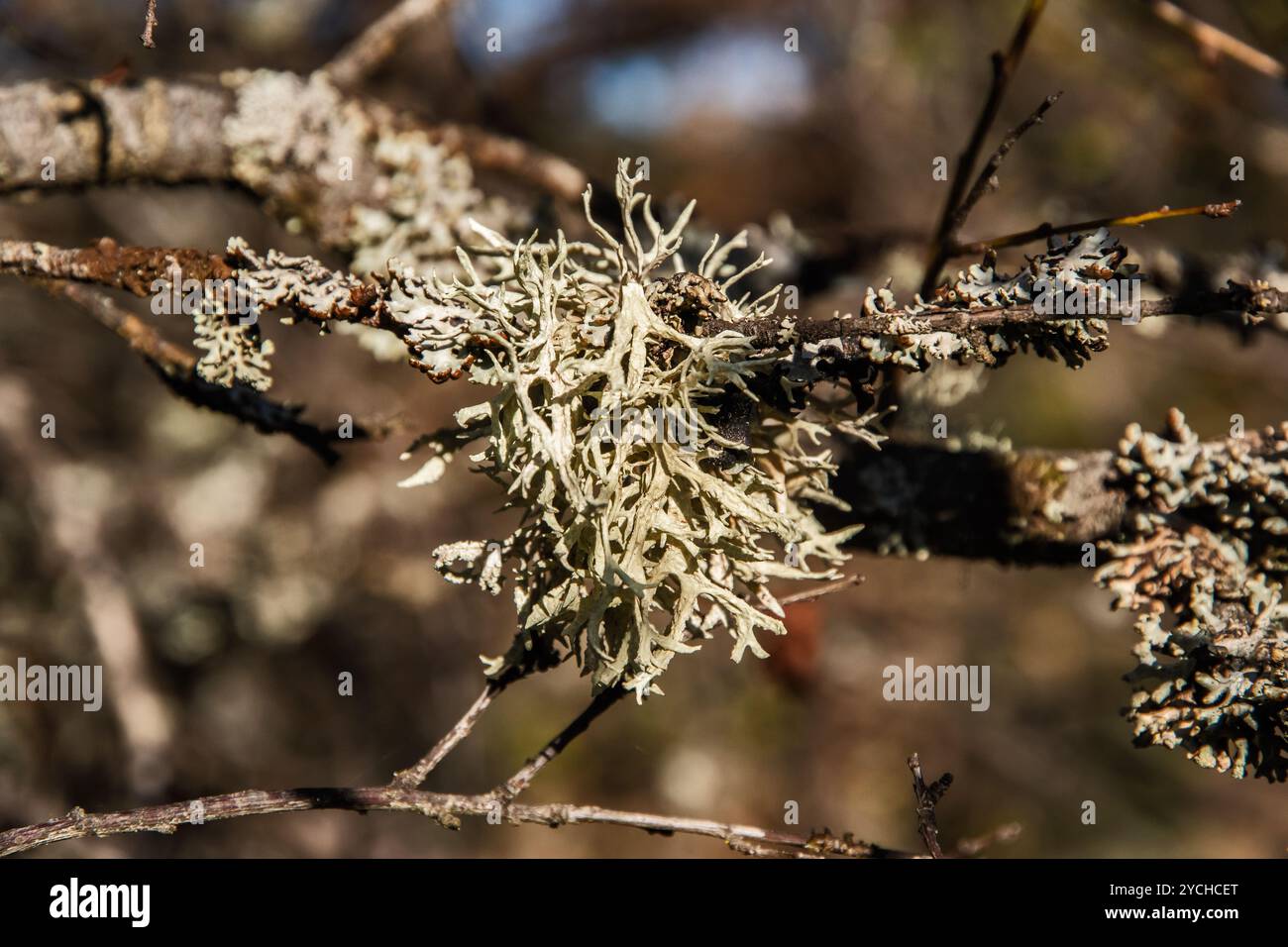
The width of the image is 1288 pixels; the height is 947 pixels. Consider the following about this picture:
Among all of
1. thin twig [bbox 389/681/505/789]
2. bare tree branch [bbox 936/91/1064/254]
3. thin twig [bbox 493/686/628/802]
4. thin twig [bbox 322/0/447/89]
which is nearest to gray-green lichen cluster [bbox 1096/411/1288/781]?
bare tree branch [bbox 936/91/1064/254]

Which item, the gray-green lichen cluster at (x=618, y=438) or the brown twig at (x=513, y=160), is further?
the brown twig at (x=513, y=160)

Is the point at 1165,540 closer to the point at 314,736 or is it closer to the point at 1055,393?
the point at 314,736

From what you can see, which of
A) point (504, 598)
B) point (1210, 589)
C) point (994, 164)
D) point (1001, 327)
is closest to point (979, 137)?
point (994, 164)

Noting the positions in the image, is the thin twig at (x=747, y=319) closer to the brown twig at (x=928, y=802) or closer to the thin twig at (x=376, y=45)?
the brown twig at (x=928, y=802)

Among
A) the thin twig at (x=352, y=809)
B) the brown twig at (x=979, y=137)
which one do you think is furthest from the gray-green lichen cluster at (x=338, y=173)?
the thin twig at (x=352, y=809)

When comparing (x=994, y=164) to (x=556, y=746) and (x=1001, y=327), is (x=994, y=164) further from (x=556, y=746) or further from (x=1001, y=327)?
(x=556, y=746)

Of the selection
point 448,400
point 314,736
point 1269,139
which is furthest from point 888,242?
point 314,736
